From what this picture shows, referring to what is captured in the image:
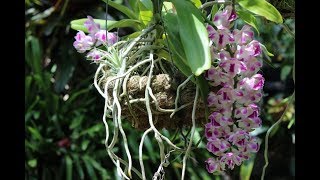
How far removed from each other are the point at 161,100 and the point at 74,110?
1.54 meters

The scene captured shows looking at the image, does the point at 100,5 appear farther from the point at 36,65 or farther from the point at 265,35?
the point at 265,35

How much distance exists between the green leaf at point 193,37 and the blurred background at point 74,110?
4.37ft

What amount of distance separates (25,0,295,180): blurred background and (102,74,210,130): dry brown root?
1.21 m

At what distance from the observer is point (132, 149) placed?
2297 mm

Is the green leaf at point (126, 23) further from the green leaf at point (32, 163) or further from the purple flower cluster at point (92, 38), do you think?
the green leaf at point (32, 163)

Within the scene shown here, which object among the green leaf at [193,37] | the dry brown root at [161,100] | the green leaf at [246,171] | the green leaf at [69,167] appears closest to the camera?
the green leaf at [193,37]

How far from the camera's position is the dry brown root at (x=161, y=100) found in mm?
961

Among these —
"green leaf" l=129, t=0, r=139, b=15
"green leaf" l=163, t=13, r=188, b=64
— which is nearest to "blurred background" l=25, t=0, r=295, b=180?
"green leaf" l=129, t=0, r=139, b=15

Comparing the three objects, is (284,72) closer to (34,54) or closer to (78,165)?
(78,165)

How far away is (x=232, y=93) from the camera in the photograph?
35.1 inches

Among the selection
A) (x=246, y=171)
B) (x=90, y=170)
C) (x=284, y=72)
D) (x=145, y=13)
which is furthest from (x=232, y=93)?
(x=284, y=72)

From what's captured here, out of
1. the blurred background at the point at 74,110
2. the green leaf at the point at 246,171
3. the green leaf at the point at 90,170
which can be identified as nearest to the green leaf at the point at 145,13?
the green leaf at the point at 246,171

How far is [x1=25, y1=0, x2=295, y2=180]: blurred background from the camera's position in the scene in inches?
91.2

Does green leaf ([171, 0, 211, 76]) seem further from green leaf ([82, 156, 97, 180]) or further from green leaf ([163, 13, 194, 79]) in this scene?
green leaf ([82, 156, 97, 180])
